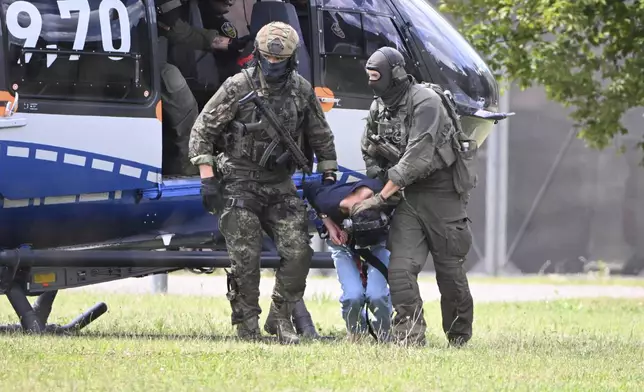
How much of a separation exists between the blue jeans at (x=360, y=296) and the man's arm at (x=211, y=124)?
1.05 m

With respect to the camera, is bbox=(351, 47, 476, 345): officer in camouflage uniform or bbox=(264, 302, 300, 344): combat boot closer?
bbox=(351, 47, 476, 345): officer in camouflage uniform

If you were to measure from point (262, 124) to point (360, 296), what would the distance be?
1.32 metres

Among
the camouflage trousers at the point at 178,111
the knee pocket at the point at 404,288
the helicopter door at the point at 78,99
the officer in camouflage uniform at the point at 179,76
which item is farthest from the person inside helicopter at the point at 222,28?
the knee pocket at the point at 404,288

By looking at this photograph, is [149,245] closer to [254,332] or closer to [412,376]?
[254,332]

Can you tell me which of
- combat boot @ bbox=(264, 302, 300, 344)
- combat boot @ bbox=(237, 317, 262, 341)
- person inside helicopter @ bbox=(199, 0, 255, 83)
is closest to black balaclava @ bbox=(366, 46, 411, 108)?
combat boot @ bbox=(264, 302, 300, 344)

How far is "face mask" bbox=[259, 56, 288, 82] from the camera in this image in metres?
8.55

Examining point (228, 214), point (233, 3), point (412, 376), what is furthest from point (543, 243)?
point (412, 376)

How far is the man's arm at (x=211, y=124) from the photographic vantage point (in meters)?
8.55

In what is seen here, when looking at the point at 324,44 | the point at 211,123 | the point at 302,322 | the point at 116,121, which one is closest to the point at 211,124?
the point at 211,123

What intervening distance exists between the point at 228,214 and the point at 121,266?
1015 mm

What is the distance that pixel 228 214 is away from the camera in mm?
8695

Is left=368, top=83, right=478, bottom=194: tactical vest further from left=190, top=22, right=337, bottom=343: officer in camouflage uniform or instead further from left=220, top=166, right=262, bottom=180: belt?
left=220, top=166, right=262, bottom=180: belt

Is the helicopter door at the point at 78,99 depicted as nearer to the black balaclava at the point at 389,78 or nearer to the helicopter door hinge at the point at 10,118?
the helicopter door hinge at the point at 10,118

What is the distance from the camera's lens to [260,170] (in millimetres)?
8719
